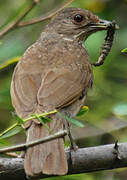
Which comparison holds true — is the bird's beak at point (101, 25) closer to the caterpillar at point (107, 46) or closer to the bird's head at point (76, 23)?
the bird's head at point (76, 23)

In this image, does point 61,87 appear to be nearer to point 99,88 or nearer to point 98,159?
point 98,159

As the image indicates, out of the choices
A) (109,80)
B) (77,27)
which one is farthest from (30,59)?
(109,80)

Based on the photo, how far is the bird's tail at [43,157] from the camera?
3.27m

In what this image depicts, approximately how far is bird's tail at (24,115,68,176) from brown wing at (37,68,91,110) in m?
0.29

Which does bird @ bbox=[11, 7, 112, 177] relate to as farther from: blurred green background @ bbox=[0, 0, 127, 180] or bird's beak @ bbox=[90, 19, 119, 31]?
blurred green background @ bbox=[0, 0, 127, 180]

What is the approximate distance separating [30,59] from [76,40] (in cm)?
98

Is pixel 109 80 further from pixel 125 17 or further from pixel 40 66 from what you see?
pixel 40 66

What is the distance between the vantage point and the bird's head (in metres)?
5.55

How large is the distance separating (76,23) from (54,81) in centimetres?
166

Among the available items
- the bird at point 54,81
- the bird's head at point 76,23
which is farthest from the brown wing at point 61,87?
the bird's head at point 76,23

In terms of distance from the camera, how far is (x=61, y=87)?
13.8ft

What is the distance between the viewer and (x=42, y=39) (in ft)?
18.3

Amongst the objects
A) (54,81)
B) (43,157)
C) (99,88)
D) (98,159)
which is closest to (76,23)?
(99,88)

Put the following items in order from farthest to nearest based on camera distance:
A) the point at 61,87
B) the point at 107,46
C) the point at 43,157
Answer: the point at 107,46, the point at 61,87, the point at 43,157
